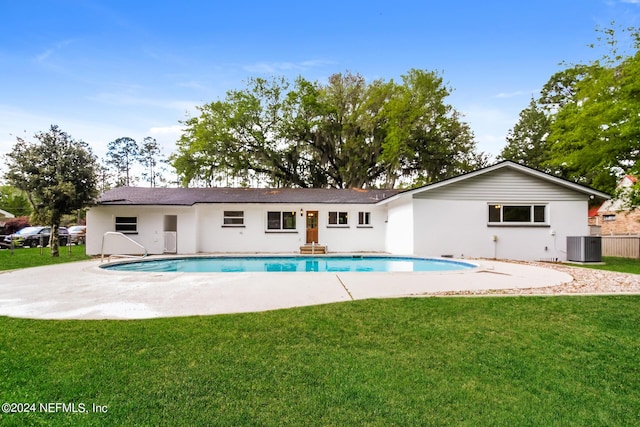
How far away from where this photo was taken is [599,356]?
364 cm

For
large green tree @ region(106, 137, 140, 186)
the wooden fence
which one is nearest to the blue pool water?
the wooden fence

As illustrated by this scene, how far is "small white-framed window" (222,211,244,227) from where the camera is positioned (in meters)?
17.8

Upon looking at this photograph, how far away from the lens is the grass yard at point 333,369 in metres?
2.56

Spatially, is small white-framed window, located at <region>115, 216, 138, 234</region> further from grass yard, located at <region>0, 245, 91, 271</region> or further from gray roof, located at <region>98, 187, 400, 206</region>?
grass yard, located at <region>0, 245, 91, 271</region>

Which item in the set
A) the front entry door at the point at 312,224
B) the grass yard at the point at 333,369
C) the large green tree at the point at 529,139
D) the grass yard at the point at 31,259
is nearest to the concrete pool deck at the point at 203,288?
the grass yard at the point at 333,369

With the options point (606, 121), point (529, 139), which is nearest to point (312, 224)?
point (606, 121)

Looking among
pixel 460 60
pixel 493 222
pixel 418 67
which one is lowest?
pixel 493 222

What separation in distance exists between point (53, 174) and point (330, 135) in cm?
2144

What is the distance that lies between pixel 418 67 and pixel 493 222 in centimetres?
2127

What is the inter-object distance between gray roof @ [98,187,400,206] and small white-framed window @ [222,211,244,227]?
2.25ft

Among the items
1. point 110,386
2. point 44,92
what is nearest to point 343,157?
point 44,92

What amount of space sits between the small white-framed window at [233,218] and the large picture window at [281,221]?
141cm

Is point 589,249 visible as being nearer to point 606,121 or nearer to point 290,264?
point 606,121

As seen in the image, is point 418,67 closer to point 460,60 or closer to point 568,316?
point 460,60
